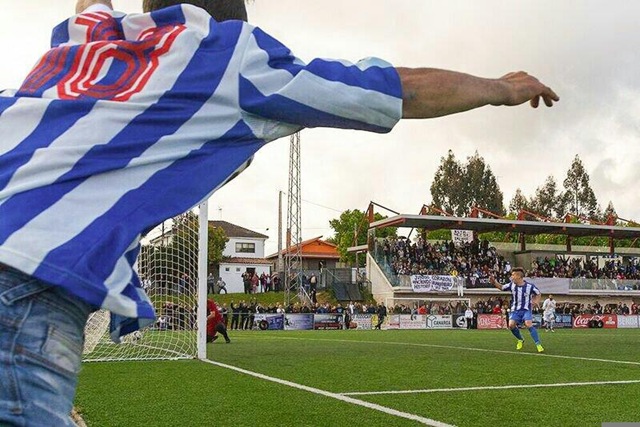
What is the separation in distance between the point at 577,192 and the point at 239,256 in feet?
145

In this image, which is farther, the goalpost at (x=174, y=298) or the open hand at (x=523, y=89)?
the goalpost at (x=174, y=298)

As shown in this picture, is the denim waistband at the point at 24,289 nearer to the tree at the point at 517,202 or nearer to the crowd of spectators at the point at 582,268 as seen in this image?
the crowd of spectators at the point at 582,268

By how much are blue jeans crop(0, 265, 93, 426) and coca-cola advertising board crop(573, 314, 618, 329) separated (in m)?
43.9

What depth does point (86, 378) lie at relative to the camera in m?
9.75

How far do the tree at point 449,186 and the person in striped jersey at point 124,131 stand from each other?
95.8 m

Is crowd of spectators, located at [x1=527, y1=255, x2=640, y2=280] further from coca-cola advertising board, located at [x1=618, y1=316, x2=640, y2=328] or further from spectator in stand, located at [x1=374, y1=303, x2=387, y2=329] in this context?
spectator in stand, located at [x1=374, y1=303, x2=387, y2=329]

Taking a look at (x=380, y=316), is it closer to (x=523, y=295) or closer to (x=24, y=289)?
(x=523, y=295)

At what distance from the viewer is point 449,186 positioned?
97750mm

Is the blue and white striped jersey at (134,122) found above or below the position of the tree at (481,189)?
below

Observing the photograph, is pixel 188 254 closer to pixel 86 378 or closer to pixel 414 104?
pixel 86 378

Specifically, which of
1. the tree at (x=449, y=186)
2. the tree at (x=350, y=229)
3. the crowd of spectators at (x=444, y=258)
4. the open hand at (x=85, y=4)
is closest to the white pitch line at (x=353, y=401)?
the open hand at (x=85, y=4)

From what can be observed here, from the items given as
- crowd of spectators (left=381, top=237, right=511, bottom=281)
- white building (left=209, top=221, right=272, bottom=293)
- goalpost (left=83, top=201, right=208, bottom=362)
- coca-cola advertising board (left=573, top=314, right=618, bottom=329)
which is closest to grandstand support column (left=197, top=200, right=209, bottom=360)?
goalpost (left=83, top=201, right=208, bottom=362)

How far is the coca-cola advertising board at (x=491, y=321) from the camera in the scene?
136 ft

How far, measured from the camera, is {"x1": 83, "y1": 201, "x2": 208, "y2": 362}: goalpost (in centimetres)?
1256
